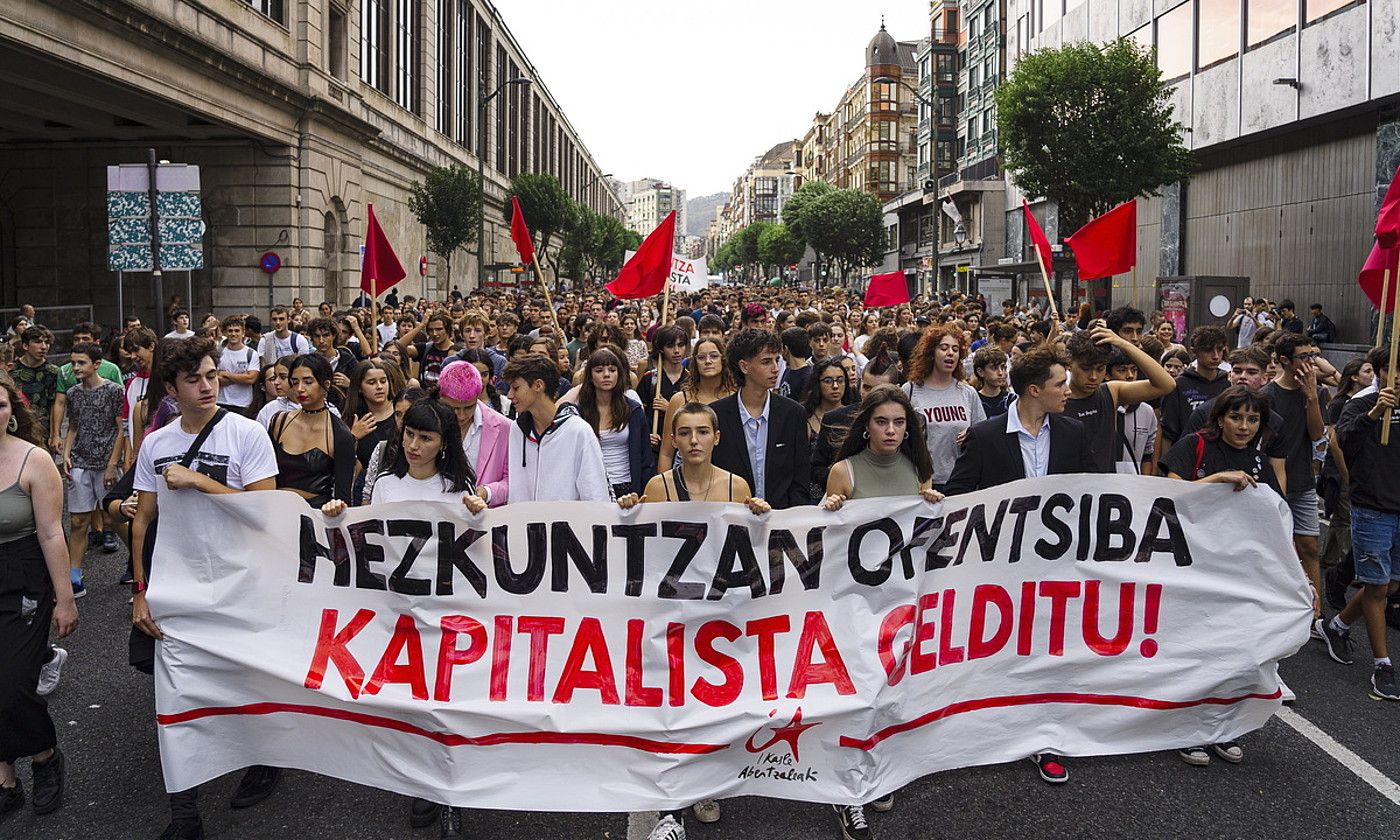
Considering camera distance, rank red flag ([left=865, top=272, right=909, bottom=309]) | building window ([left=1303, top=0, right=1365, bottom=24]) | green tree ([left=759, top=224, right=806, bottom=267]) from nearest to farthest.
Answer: red flag ([left=865, top=272, right=909, bottom=309]) → building window ([left=1303, top=0, right=1365, bottom=24]) → green tree ([left=759, top=224, right=806, bottom=267])

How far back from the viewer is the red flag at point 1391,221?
22.4ft

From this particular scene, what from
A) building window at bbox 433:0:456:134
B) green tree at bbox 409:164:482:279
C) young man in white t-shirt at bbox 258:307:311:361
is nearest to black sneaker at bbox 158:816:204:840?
young man in white t-shirt at bbox 258:307:311:361

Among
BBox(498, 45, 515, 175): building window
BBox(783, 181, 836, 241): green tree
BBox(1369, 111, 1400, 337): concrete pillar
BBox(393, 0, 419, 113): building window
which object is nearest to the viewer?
BBox(1369, 111, 1400, 337): concrete pillar

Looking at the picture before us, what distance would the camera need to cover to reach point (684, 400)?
663 centimetres

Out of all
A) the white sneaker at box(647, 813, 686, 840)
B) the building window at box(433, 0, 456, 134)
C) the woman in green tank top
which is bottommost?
the white sneaker at box(647, 813, 686, 840)

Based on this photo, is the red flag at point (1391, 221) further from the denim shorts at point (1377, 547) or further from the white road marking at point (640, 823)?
the white road marking at point (640, 823)

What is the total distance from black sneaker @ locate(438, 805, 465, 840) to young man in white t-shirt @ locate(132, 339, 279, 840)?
85cm

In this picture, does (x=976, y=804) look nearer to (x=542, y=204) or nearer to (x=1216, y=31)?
(x=1216, y=31)

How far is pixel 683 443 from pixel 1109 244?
19.3ft

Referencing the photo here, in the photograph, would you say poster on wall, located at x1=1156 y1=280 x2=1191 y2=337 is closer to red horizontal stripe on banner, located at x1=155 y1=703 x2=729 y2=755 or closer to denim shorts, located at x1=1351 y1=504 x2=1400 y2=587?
denim shorts, located at x1=1351 y1=504 x2=1400 y2=587

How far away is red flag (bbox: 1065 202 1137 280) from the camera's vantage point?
30.5 ft

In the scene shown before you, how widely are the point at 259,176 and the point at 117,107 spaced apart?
15.3 ft

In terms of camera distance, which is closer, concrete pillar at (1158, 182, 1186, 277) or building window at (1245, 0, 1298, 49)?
building window at (1245, 0, 1298, 49)

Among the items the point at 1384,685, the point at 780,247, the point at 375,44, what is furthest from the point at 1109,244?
the point at 780,247
